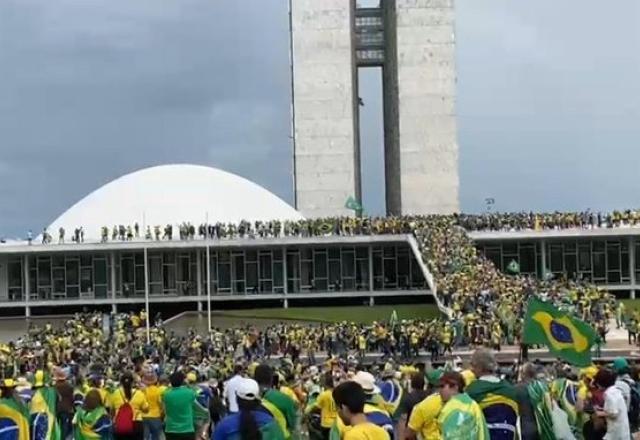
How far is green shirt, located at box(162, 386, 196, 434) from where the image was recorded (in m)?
11.0

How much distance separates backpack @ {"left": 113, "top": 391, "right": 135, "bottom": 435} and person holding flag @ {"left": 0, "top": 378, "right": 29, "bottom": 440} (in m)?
2.41

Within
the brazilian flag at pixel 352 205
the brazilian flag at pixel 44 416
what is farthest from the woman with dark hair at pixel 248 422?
the brazilian flag at pixel 352 205

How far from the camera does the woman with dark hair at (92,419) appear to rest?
10258mm

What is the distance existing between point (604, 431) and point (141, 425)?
13.9 feet

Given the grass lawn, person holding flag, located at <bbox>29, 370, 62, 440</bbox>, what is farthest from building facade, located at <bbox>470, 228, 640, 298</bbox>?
person holding flag, located at <bbox>29, 370, 62, 440</bbox>

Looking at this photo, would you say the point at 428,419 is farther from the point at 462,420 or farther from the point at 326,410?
the point at 326,410

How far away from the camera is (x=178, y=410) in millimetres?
11016

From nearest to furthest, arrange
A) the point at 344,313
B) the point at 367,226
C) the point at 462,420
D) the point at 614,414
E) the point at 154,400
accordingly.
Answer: the point at 462,420 → the point at 614,414 → the point at 154,400 → the point at 344,313 → the point at 367,226

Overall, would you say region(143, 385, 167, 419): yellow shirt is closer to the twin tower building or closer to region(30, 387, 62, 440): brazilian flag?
region(30, 387, 62, 440): brazilian flag

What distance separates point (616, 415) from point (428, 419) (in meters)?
2.30

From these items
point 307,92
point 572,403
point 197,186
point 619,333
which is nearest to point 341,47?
point 307,92

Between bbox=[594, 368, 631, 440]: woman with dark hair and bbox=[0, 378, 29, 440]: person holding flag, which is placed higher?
bbox=[0, 378, 29, 440]: person holding flag

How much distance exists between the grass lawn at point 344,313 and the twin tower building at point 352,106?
16225 mm

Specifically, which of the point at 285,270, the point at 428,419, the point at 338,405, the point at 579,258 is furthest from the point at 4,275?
the point at 338,405
